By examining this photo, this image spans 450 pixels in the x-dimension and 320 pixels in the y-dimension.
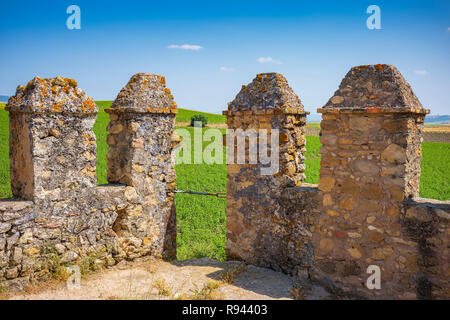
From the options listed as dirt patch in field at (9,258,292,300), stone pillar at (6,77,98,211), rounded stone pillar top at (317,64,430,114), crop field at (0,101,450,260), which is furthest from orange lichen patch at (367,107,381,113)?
crop field at (0,101,450,260)

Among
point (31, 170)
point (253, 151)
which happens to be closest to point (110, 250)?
point (31, 170)

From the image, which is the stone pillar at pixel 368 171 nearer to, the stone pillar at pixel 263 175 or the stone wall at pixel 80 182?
the stone pillar at pixel 263 175

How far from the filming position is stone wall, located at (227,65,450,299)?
439 cm

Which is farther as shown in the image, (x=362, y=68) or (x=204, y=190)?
(x=204, y=190)

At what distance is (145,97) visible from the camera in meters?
6.16

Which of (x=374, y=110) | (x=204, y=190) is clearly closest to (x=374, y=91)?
(x=374, y=110)

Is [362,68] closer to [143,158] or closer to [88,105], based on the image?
[143,158]

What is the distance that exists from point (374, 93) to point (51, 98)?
4.50 metres

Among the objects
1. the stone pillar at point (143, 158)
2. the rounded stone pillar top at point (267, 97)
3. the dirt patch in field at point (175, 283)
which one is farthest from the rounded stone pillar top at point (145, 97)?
the dirt patch in field at point (175, 283)

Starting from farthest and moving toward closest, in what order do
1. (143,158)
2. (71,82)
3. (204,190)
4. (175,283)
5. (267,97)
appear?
(204,190), (143,158), (267,97), (175,283), (71,82)

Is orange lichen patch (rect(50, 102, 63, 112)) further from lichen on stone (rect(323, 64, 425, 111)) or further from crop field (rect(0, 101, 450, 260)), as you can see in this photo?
crop field (rect(0, 101, 450, 260))

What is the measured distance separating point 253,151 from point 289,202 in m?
1.09

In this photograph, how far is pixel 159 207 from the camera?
258 inches

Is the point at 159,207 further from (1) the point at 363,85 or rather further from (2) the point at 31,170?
(1) the point at 363,85
